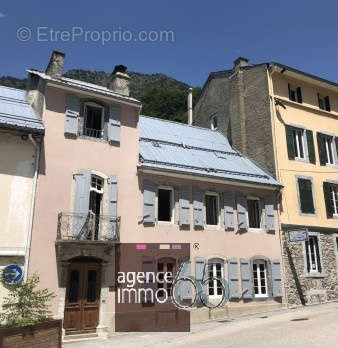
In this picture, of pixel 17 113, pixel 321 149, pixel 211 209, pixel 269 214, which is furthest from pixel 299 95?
pixel 17 113

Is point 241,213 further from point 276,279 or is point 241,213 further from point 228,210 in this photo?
point 276,279

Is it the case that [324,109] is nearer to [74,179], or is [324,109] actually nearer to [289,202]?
[289,202]

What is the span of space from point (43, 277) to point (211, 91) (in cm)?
1644

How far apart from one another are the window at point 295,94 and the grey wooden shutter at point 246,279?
9680 millimetres

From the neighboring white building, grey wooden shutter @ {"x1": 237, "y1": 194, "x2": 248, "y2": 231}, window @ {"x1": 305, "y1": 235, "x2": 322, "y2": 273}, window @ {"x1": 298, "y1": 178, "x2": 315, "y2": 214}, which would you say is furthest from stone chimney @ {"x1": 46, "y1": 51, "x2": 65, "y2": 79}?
window @ {"x1": 305, "y1": 235, "x2": 322, "y2": 273}

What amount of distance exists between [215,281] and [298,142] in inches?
358

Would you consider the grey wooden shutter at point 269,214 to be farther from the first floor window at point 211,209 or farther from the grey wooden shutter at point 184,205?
the grey wooden shutter at point 184,205

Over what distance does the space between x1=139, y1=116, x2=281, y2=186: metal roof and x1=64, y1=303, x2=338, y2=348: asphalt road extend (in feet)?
19.5

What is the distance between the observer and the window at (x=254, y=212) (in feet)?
58.9

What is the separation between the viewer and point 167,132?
19.7 meters

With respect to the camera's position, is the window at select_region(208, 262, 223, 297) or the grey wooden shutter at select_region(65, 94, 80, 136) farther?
the window at select_region(208, 262, 223, 297)

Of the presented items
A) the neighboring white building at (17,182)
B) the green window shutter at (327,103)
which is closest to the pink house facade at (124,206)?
the neighboring white building at (17,182)

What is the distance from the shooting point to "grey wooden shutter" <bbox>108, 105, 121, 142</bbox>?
50.1 ft

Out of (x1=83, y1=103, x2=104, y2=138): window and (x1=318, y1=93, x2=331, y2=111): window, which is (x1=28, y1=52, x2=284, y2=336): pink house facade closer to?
(x1=83, y1=103, x2=104, y2=138): window
